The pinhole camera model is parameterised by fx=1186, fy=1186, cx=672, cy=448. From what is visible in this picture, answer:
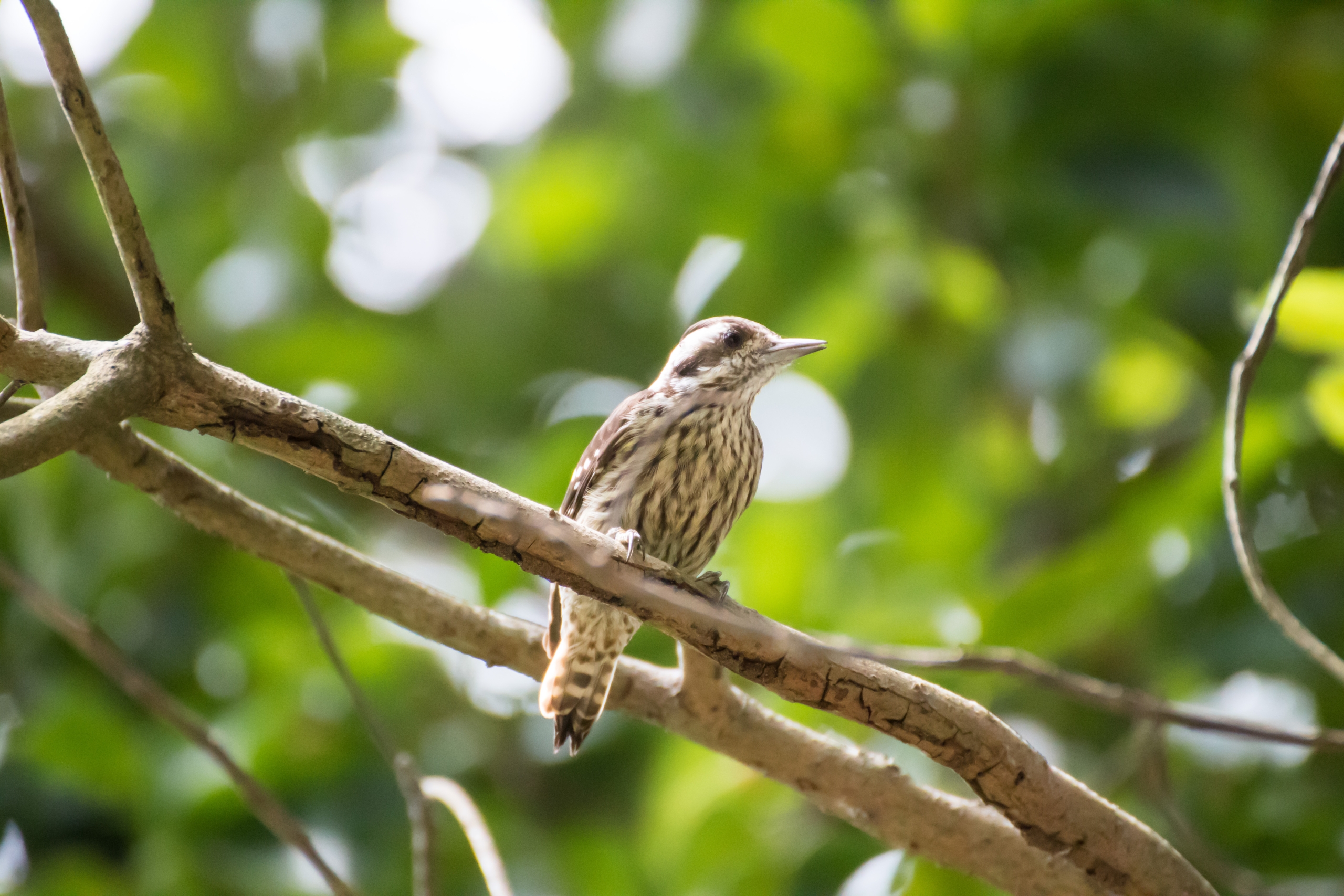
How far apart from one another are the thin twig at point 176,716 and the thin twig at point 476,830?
0.31 meters

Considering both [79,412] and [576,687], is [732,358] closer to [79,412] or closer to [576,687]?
[576,687]

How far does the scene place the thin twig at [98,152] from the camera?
5.56 ft

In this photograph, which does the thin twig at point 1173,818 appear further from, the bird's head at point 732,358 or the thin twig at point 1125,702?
the bird's head at point 732,358

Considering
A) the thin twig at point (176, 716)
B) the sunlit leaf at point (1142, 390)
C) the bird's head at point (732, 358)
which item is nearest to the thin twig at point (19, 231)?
the thin twig at point (176, 716)

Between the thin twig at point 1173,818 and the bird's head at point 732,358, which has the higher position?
the bird's head at point 732,358

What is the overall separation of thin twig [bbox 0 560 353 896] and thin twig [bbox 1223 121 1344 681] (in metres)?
2.28

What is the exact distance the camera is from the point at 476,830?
2975 mm

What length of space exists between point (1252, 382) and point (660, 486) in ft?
5.57

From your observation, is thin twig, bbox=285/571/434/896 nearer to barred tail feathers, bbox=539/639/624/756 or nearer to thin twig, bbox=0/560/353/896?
thin twig, bbox=0/560/353/896

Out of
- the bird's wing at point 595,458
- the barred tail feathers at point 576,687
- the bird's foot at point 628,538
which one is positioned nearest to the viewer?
the bird's foot at point 628,538

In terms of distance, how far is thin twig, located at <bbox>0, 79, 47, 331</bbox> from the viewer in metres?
2.13

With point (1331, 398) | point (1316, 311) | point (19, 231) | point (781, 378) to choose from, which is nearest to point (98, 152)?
point (19, 231)

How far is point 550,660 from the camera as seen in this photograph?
3.11 meters

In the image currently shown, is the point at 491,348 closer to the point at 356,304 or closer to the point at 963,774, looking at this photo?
the point at 356,304
